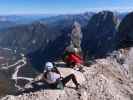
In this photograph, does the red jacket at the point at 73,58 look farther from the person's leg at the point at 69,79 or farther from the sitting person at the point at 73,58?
the person's leg at the point at 69,79

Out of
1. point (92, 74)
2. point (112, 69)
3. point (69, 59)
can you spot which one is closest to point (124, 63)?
point (112, 69)

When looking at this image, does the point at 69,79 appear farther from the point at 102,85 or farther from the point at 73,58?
the point at 102,85

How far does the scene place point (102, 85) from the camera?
2662cm

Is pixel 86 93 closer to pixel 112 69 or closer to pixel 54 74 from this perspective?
pixel 54 74

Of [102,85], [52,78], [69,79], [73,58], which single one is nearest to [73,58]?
[73,58]

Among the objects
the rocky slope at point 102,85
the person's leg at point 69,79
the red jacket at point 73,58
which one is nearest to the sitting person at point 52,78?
the person's leg at point 69,79

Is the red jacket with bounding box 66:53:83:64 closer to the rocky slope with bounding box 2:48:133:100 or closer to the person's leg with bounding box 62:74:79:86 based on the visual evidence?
the rocky slope with bounding box 2:48:133:100

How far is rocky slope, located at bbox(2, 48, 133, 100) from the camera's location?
957 inches

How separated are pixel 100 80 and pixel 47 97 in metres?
5.57

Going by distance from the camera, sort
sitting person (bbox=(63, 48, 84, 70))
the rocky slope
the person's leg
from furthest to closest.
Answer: sitting person (bbox=(63, 48, 84, 70)) → the person's leg → the rocky slope

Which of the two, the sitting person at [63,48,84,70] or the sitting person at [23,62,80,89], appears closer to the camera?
the sitting person at [23,62,80,89]

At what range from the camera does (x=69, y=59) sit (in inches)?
1077

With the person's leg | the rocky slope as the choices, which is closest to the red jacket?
the rocky slope

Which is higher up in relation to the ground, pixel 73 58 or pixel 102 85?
pixel 73 58
